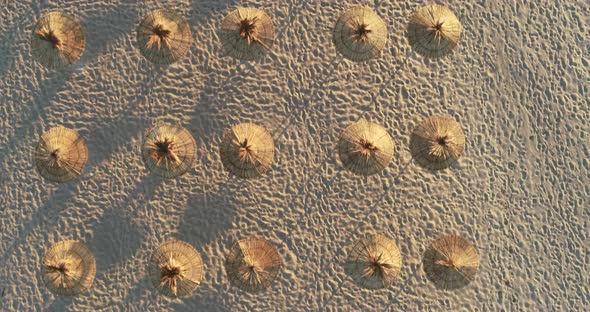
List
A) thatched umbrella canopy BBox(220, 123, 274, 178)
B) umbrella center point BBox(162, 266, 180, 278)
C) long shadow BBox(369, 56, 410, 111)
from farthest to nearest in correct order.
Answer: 1. long shadow BBox(369, 56, 410, 111)
2. thatched umbrella canopy BBox(220, 123, 274, 178)
3. umbrella center point BBox(162, 266, 180, 278)

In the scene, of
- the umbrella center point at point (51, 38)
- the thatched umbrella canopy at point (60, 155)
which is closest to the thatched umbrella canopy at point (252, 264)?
the thatched umbrella canopy at point (60, 155)

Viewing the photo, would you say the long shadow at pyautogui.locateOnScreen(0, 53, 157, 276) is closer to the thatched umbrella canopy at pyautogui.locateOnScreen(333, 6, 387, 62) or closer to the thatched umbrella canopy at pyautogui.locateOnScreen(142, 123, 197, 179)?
the thatched umbrella canopy at pyautogui.locateOnScreen(142, 123, 197, 179)

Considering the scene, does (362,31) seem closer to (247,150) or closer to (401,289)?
(247,150)

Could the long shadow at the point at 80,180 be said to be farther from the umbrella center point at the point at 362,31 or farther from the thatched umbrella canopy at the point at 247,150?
the umbrella center point at the point at 362,31

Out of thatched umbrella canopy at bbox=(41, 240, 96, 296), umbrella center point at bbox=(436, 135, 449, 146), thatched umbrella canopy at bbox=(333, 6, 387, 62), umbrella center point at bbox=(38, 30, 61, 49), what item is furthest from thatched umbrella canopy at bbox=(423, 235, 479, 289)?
umbrella center point at bbox=(38, 30, 61, 49)

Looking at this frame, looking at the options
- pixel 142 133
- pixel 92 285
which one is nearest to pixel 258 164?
pixel 142 133

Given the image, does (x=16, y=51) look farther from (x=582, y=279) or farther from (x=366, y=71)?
(x=582, y=279)
